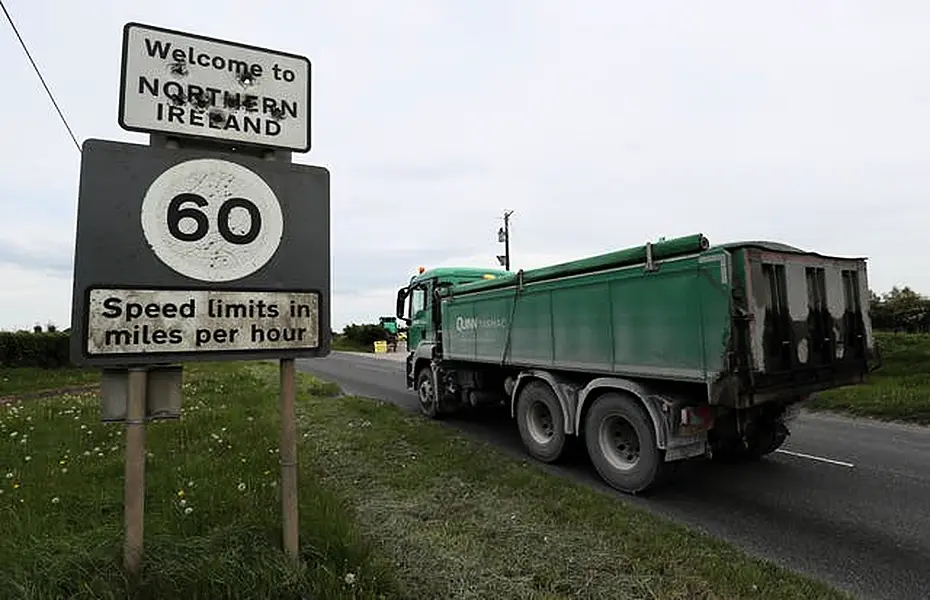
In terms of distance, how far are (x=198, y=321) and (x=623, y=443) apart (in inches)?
176

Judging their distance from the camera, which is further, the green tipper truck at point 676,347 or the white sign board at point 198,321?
the green tipper truck at point 676,347

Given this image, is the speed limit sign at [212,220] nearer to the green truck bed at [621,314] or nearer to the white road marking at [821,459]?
the green truck bed at [621,314]

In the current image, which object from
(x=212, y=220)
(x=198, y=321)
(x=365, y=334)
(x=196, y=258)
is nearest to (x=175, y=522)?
(x=198, y=321)

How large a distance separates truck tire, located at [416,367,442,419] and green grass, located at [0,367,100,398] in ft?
36.9

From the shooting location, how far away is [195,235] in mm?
2871

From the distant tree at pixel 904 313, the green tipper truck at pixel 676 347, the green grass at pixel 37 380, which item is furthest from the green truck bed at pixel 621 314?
the distant tree at pixel 904 313

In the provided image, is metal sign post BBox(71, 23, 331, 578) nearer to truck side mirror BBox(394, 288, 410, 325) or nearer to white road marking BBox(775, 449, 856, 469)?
white road marking BBox(775, 449, 856, 469)

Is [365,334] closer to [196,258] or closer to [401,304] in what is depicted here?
[401,304]

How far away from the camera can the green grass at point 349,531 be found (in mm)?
2846

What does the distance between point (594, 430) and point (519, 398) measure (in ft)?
5.05

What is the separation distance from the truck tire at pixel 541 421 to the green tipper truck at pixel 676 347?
0.6 inches

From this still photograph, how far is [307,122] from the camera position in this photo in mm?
3258

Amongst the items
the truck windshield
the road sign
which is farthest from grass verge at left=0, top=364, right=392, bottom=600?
the truck windshield

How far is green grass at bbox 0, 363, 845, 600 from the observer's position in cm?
285
